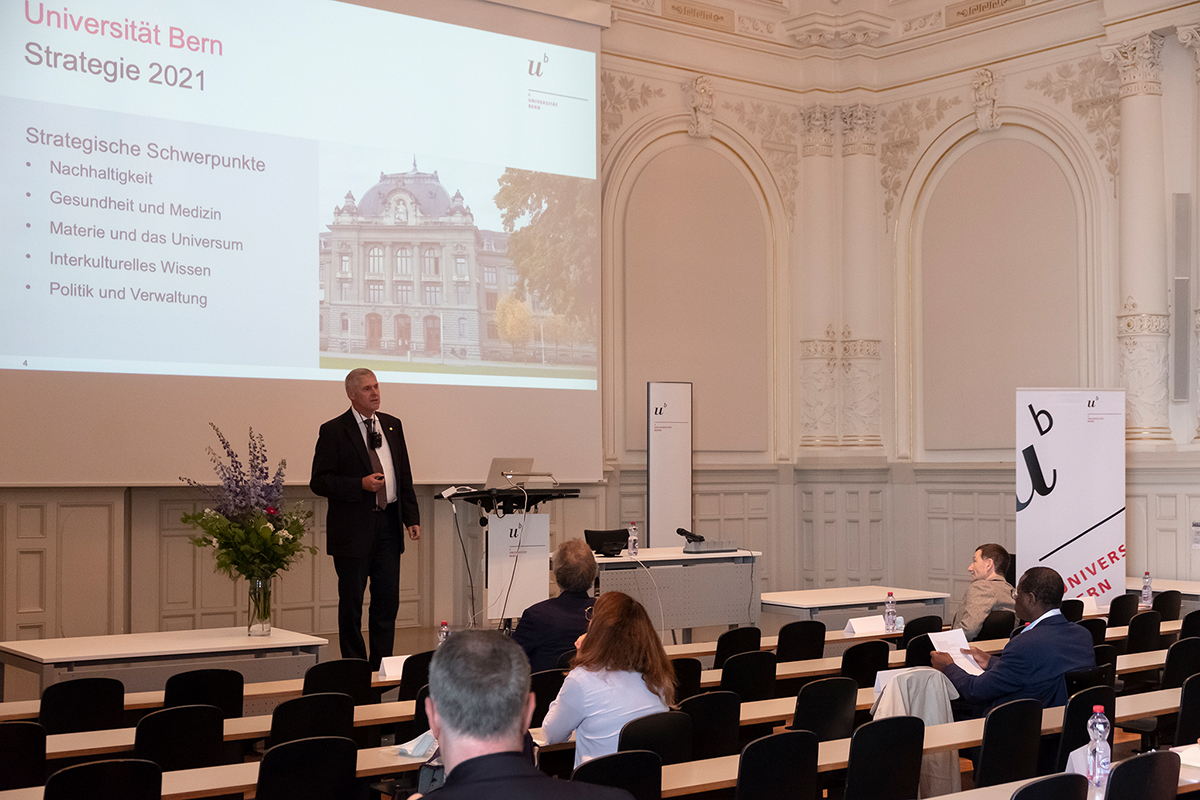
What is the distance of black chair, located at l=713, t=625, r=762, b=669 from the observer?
5332 millimetres

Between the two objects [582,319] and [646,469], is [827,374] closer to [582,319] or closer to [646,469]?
[646,469]

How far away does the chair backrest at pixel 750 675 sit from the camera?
183 inches

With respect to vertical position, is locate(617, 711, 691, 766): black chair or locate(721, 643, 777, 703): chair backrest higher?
locate(617, 711, 691, 766): black chair

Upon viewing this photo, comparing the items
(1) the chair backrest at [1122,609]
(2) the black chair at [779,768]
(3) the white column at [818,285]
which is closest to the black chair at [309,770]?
(2) the black chair at [779,768]

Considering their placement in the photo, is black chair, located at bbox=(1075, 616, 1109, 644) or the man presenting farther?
the man presenting

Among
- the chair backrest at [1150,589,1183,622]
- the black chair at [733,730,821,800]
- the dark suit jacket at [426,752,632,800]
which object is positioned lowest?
the chair backrest at [1150,589,1183,622]

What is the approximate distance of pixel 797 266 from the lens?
441 inches

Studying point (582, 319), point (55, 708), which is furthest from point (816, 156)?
point (55, 708)

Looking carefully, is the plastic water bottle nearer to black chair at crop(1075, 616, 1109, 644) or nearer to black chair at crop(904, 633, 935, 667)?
black chair at crop(904, 633, 935, 667)

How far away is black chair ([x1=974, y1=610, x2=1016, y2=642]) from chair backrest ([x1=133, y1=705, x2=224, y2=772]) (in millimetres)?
3981

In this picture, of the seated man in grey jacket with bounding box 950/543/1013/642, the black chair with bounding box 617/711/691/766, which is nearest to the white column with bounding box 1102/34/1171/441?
the seated man in grey jacket with bounding box 950/543/1013/642

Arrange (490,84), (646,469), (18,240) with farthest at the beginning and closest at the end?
(646,469) → (490,84) → (18,240)

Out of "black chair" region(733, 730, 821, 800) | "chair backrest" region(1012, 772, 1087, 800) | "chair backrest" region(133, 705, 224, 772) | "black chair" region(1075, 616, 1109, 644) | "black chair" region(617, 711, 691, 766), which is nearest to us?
"chair backrest" region(1012, 772, 1087, 800)

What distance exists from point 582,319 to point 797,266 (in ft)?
9.10
